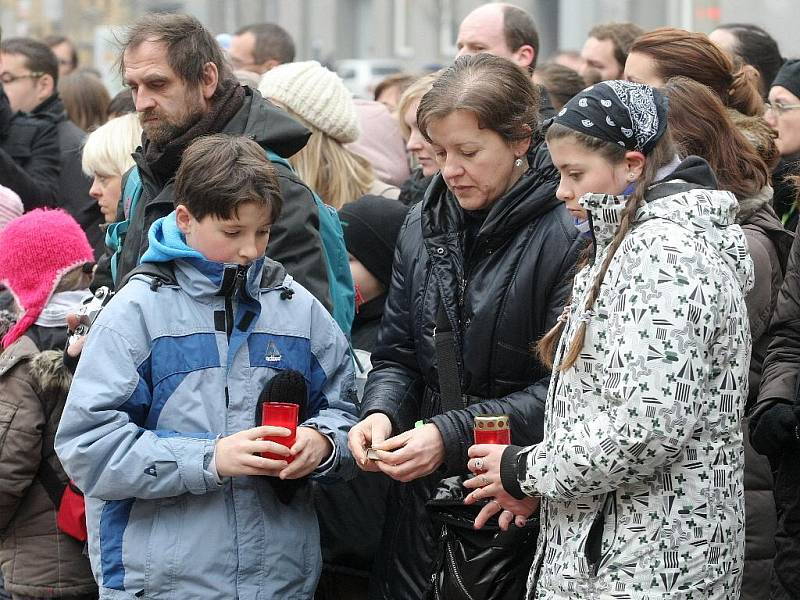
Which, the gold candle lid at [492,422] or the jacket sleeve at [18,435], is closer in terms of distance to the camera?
the gold candle lid at [492,422]

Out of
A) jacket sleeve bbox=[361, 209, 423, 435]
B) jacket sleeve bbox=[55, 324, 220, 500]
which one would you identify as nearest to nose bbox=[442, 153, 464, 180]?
jacket sleeve bbox=[361, 209, 423, 435]

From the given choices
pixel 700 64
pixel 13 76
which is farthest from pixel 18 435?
pixel 13 76

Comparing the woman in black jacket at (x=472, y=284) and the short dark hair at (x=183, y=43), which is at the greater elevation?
the short dark hair at (x=183, y=43)

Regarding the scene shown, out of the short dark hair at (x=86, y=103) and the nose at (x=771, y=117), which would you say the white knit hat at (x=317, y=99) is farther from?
the short dark hair at (x=86, y=103)

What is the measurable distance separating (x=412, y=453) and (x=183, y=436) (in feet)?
2.06

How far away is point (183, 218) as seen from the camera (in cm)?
362

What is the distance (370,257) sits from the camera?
4891mm

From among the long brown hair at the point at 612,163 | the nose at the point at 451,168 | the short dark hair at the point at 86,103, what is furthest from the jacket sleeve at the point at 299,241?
the short dark hair at the point at 86,103

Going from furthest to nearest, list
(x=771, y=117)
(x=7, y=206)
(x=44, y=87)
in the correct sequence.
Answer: (x=44, y=87) < (x=7, y=206) < (x=771, y=117)

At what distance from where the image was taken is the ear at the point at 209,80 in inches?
166

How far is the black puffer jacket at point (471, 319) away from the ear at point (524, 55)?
287 centimetres

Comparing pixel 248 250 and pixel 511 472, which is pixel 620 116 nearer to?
pixel 511 472

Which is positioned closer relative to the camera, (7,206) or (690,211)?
(690,211)

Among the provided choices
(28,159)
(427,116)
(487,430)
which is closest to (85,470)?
(487,430)
